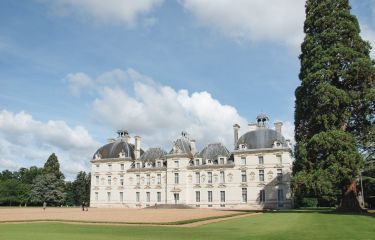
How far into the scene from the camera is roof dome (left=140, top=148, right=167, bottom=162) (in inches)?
2304

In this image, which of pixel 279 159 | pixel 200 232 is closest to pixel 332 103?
pixel 200 232

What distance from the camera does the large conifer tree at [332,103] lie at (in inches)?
1029

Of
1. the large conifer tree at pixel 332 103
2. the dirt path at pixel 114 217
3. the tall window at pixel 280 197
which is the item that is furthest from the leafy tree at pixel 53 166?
the large conifer tree at pixel 332 103

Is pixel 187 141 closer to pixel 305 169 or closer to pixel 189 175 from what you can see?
pixel 189 175

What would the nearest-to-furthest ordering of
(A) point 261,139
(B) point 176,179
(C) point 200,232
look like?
(C) point 200,232, (A) point 261,139, (B) point 176,179

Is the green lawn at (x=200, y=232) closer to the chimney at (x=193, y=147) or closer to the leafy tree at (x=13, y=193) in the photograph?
the chimney at (x=193, y=147)

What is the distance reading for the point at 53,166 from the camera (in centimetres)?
7181

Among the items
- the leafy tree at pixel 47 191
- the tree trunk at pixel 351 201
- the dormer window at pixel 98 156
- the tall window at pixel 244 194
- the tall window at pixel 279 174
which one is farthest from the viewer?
the leafy tree at pixel 47 191

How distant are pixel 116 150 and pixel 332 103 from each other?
40.1m

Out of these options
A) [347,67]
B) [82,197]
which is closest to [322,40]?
[347,67]

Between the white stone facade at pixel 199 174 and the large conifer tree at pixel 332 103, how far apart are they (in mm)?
18394

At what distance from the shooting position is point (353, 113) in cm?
2970

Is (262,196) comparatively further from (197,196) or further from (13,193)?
(13,193)

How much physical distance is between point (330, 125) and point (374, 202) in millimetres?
21672
